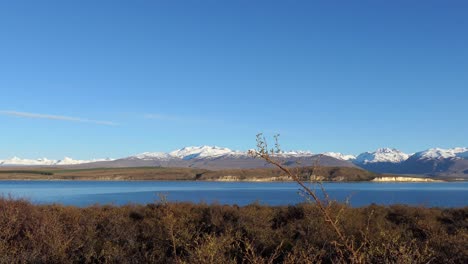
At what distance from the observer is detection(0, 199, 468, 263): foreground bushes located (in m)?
15.4

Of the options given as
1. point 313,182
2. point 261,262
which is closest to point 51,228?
point 261,262

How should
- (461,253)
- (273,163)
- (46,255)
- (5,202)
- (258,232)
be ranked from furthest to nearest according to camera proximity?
(5,202), (258,232), (461,253), (46,255), (273,163)

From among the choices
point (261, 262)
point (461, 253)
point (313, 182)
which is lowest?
point (461, 253)

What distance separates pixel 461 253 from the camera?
54.2ft

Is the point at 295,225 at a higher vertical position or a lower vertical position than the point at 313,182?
lower

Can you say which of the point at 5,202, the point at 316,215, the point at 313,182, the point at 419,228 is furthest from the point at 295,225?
the point at 313,182

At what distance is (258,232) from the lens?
22734mm

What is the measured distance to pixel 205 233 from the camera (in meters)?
17.9

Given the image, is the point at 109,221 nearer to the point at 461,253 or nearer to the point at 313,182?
the point at 461,253

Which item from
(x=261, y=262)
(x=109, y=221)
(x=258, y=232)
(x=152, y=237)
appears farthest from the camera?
(x=109, y=221)

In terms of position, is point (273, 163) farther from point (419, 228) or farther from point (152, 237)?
point (419, 228)

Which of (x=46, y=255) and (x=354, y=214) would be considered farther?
(x=354, y=214)

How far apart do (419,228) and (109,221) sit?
16.5 metres

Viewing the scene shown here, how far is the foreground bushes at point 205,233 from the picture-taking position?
50.4ft
